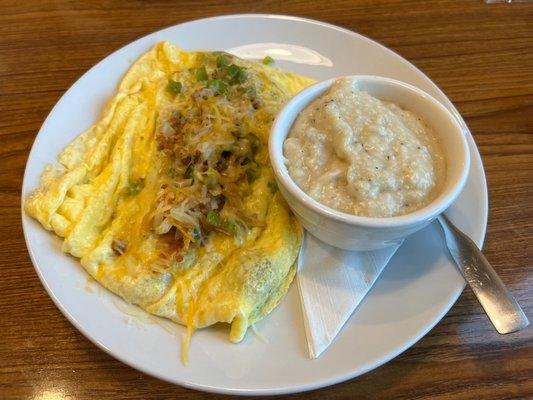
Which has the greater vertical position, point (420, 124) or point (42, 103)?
point (420, 124)

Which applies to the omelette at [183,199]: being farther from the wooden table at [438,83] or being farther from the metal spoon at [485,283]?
the metal spoon at [485,283]

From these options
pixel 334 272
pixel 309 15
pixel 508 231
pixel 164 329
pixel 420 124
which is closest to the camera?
pixel 164 329

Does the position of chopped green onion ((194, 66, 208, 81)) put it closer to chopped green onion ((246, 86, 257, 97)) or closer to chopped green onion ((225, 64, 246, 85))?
chopped green onion ((225, 64, 246, 85))

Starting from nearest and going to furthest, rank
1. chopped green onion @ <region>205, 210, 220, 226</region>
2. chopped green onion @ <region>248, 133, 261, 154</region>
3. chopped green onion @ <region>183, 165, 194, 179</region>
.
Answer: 1. chopped green onion @ <region>205, 210, 220, 226</region>
2. chopped green onion @ <region>183, 165, 194, 179</region>
3. chopped green onion @ <region>248, 133, 261, 154</region>

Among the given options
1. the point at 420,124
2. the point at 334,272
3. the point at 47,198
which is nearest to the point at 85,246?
the point at 47,198

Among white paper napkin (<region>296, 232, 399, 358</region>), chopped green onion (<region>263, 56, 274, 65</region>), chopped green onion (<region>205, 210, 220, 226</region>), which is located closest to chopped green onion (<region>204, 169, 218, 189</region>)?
chopped green onion (<region>205, 210, 220, 226</region>)

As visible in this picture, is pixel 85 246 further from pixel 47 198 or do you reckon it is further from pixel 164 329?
pixel 164 329

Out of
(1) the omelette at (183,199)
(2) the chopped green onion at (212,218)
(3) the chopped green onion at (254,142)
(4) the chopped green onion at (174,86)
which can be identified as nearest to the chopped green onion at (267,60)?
(1) the omelette at (183,199)
